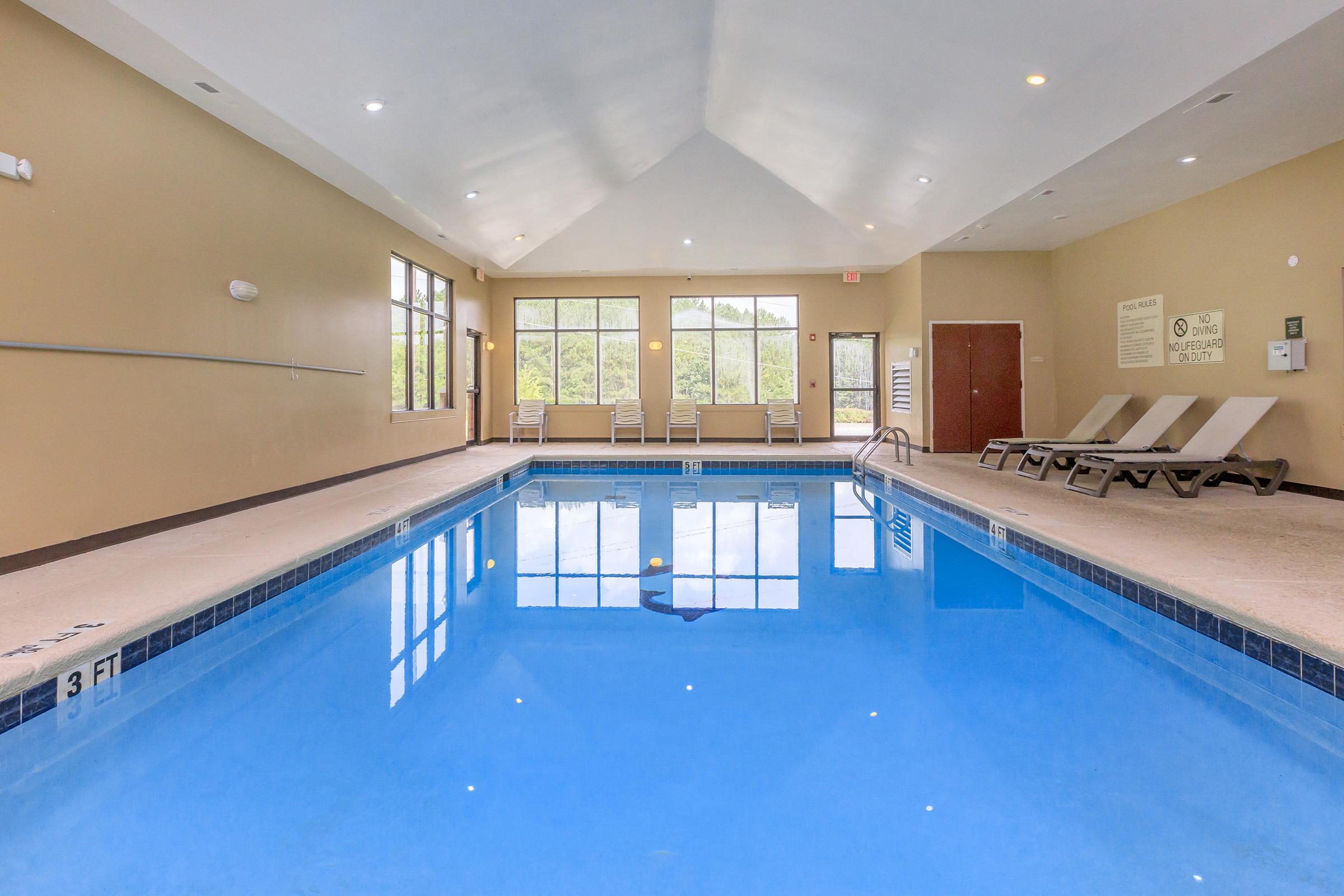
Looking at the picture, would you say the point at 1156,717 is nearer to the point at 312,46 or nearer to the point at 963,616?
the point at 963,616

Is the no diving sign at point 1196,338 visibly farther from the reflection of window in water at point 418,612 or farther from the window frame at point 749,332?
the reflection of window in water at point 418,612

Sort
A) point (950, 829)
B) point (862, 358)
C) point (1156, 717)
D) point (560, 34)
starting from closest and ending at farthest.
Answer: point (950, 829), point (1156, 717), point (560, 34), point (862, 358)

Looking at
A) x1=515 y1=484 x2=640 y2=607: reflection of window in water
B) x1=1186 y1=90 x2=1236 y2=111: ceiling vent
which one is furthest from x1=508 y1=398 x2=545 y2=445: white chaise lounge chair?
x1=1186 y1=90 x2=1236 y2=111: ceiling vent

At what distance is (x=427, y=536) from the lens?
4.81 m

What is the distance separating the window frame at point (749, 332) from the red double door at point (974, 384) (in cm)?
242

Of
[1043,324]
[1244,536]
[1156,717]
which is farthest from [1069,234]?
[1156,717]

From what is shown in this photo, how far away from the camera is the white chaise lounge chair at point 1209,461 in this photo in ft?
16.9

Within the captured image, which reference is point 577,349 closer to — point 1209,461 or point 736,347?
point 736,347

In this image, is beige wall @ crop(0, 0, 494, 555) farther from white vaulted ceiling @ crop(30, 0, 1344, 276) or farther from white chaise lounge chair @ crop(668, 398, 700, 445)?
white chaise lounge chair @ crop(668, 398, 700, 445)

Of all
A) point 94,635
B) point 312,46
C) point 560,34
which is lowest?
point 94,635

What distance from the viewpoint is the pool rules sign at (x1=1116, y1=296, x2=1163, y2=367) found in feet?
22.1

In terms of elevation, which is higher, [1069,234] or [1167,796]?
[1069,234]

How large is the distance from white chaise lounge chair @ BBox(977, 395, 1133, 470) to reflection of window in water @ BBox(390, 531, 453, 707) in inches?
215

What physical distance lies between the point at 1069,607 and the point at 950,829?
2031mm
